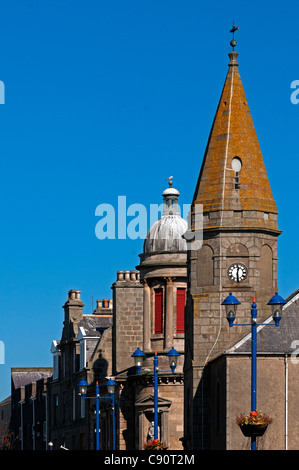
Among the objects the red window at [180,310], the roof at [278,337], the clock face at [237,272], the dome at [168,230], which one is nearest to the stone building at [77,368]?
the red window at [180,310]

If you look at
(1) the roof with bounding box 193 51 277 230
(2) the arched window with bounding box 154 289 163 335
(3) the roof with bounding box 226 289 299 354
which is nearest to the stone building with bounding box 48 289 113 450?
(2) the arched window with bounding box 154 289 163 335

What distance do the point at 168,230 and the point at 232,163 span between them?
13457 mm

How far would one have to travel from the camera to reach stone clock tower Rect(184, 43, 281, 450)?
56.1m

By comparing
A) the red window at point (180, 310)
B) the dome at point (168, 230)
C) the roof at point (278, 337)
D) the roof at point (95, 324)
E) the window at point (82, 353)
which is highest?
the dome at point (168, 230)

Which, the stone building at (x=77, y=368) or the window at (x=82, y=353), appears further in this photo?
the window at (x=82, y=353)

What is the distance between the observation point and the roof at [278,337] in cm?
5131

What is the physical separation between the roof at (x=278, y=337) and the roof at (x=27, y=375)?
2372 inches

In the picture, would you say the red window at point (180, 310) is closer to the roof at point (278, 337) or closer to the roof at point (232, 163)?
the roof at point (232, 163)

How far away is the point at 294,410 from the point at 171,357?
5649mm

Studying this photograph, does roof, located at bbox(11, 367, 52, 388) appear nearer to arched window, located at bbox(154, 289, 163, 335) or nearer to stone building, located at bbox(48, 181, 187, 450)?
stone building, located at bbox(48, 181, 187, 450)

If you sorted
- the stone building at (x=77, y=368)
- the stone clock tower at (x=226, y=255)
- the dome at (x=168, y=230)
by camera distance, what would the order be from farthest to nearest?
1. the stone building at (x=77, y=368)
2. the dome at (x=168, y=230)
3. the stone clock tower at (x=226, y=255)

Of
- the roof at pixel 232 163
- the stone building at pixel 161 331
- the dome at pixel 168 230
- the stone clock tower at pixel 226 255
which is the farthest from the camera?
the dome at pixel 168 230

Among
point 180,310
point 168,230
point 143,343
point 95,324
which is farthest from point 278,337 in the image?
point 95,324

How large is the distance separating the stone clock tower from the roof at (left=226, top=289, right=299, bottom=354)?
274cm
